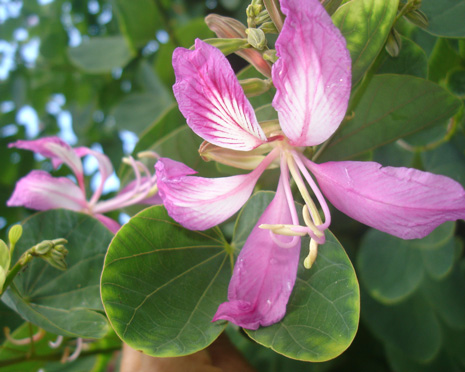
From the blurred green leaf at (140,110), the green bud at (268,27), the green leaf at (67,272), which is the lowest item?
the blurred green leaf at (140,110)

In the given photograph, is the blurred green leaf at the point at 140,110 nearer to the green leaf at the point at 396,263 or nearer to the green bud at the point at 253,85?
the green leaf at the point at 396,263

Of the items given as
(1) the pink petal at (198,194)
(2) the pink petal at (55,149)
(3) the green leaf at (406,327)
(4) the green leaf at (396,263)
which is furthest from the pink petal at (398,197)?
(3) the green leaf at (406,327)

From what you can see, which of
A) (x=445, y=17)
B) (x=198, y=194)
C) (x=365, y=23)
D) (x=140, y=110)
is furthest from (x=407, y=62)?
(x=140, y=110)

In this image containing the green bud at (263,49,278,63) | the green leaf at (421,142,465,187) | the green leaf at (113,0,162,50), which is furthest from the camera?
the green leaf at (113,0,162,50)

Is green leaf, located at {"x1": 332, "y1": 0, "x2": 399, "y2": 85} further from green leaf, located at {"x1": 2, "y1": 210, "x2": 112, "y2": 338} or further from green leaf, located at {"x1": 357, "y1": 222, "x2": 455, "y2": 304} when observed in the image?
green leaf, located at {"x1": 357, "y1": 222, "x2": 455, "y2": 304}

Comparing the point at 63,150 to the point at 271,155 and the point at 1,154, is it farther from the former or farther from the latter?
the point at 1,154

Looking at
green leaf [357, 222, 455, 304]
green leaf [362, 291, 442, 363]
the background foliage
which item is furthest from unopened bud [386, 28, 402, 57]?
green leaf [362, 291, 442, 363]

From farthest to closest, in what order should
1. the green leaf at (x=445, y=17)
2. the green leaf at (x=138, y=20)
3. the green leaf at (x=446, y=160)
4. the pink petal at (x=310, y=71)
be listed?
the green leaf at (x=138, y=20), the green leaf at (x=446, y=160), the green leaf at (x=445, y=17), the pink petal at (x=310, y=71)
